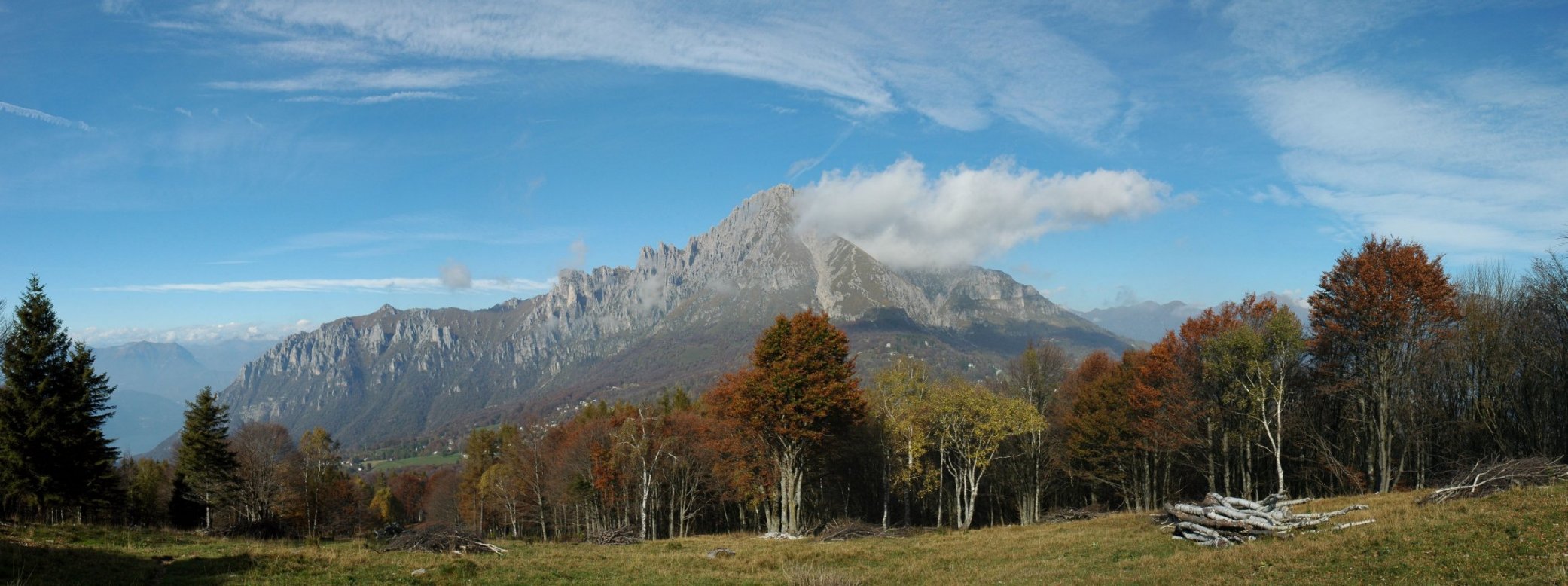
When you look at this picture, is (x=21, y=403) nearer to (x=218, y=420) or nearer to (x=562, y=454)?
(x=218, y=420)

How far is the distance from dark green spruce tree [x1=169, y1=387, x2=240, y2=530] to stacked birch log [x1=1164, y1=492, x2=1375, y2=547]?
200 ft

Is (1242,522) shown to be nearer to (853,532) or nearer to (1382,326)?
(853,532)

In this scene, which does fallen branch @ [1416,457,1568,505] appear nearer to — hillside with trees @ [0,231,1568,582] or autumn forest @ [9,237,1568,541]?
hillside with trees @ [0,231,1568,582]

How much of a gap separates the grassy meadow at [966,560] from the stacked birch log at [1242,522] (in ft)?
2.52

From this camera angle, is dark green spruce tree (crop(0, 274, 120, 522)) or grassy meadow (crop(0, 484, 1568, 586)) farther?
dark green spruce tree (crop(0, 274, 120, 522))

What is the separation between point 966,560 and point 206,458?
55015 millimetres

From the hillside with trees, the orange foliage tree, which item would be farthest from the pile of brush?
the orange foliage tree

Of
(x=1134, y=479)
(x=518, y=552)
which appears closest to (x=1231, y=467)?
(x=1134, y=479)

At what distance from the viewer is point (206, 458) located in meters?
48.3

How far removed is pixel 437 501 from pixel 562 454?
177 ft

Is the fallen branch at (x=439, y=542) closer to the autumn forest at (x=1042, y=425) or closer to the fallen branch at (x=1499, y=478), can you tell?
the autumn forest at (x=1042, y=425)

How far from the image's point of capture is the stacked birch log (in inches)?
841

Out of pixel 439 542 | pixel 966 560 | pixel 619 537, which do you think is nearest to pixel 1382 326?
pixel 966 560

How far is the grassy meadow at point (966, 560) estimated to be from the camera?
1527cm
